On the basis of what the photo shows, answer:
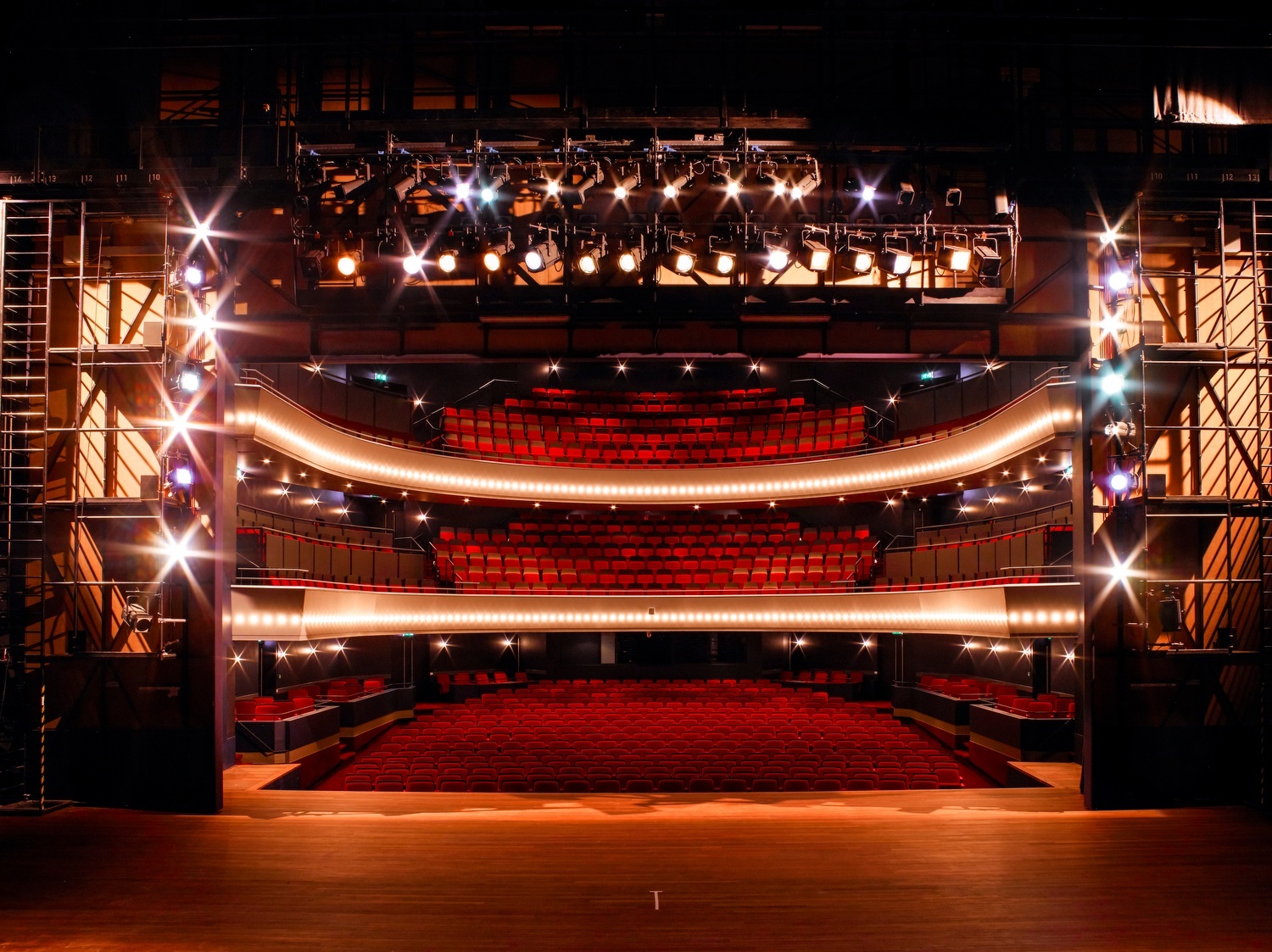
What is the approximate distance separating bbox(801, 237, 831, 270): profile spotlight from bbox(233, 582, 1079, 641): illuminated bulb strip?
21.2 ft

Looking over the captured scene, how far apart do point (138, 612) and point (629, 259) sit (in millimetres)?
5849

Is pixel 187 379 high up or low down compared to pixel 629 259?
down

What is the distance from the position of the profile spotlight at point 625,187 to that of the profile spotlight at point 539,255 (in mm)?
771

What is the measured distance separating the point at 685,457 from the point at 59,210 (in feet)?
48.8

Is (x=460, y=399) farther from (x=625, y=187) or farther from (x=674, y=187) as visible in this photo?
(x=674, y=187)

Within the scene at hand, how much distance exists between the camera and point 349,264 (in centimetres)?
845

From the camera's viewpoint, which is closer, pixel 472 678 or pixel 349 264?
pixel 349 264

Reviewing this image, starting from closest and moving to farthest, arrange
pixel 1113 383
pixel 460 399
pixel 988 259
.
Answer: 1. pixel 988 259
2. pixel 1113 383
3. pixel 460 399

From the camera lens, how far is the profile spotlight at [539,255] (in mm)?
8195

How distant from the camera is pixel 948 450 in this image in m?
16.6

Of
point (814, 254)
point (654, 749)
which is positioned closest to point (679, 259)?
point (814, 254)

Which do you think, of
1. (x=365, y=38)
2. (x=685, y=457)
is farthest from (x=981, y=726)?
(x=365, y=38)

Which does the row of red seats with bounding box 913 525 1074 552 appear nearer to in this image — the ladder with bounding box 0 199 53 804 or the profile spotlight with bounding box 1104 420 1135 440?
the profile spotlight with bounding box 1104 420 1135 440

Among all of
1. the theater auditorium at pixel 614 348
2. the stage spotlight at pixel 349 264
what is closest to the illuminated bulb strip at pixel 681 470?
the theater auditorium at pixel 614 348
